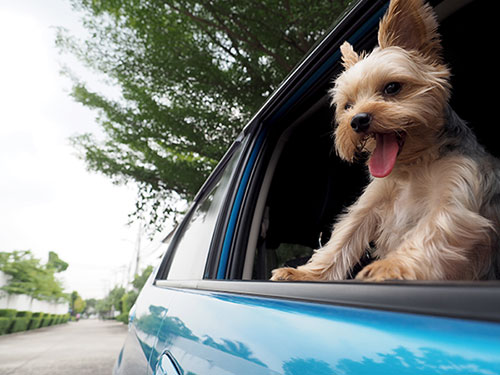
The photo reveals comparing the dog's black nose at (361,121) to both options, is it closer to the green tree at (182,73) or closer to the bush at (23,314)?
the green tree at (182,73)

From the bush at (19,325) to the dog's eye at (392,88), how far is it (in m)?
42.0

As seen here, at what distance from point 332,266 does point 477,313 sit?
3.90 feet

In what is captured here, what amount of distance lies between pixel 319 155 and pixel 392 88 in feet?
4.58

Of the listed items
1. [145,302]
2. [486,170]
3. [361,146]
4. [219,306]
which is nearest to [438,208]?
[486,170]

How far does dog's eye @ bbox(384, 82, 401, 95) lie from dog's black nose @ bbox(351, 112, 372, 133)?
172mm

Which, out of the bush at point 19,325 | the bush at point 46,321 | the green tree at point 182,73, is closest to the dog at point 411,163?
the green tree at point 182,73

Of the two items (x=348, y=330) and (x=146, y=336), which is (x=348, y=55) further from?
(x=146, y=336)

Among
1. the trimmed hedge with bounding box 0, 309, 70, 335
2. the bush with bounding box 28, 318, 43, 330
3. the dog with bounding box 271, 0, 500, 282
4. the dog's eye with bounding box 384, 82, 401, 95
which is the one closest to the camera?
the dog with bounding box 271, 0, 500, 282

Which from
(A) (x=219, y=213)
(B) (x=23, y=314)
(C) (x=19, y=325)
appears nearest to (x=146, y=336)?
(A) (x=219, y=213)

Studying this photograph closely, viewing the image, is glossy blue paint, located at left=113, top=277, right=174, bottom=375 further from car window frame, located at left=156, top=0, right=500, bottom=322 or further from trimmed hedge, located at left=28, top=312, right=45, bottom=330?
trimmed hedge, located at left=28, top=312, right=45, bottom=330

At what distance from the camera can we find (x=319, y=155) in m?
3.01

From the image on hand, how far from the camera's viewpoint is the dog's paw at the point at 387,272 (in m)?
1.06

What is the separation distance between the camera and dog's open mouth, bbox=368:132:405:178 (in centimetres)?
155

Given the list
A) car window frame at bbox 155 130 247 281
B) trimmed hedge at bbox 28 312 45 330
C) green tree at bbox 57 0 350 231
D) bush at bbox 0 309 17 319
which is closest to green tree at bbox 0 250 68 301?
trimmed hedge at bbox 28 312 45 330
